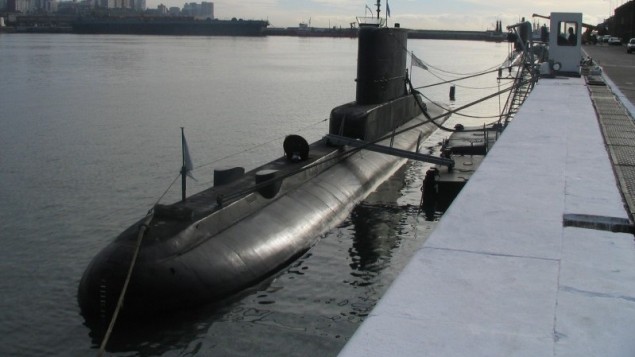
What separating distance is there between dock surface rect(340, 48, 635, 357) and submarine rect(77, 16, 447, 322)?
13.4ft

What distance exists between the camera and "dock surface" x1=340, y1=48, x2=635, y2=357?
3.46m

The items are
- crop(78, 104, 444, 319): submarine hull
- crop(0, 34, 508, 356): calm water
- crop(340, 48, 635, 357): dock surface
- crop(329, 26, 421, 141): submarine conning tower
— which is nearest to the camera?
crop(340, 48, 635, 357): dock surface

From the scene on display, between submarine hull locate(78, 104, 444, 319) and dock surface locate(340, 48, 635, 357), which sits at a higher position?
dock surface locate(340, 48, 635, 357)

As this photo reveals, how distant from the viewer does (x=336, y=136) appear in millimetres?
16391

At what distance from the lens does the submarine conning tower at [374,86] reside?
1733cm

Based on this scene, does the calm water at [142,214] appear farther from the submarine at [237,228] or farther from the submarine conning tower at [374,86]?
the submarine conning tower at [374,86]

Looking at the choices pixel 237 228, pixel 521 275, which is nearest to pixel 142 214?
pixel 237 228

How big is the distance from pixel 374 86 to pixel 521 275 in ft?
48.2

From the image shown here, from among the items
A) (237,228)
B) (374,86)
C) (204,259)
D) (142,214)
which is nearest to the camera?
(204,259)

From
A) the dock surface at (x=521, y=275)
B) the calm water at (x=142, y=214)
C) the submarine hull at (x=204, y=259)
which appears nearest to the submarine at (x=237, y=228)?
the submarine hull at (x=204, y=259)

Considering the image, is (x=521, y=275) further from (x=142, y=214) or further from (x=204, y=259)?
(x=142, y=214)

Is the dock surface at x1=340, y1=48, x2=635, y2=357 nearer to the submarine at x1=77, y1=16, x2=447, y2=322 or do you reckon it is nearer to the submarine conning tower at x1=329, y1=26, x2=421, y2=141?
the submarine at x1=77, y1=16, x2=447, y2=322

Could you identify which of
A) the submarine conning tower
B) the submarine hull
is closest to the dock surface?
the submarine hull

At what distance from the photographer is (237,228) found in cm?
1089
